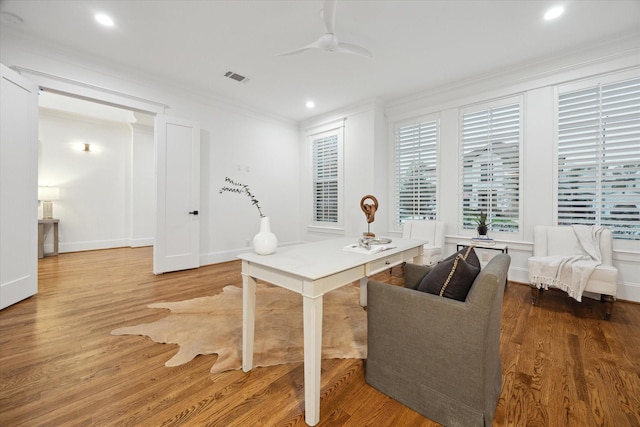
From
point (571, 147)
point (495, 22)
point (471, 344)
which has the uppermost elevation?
point (495, 22)

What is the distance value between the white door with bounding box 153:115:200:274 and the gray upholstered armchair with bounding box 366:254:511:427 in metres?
3.60

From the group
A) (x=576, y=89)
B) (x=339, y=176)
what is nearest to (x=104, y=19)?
(x=339, y=176)

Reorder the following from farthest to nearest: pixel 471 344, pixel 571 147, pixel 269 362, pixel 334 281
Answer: pixel 571 147
pixel 269 362
pixel 334 281
pixel 471 344

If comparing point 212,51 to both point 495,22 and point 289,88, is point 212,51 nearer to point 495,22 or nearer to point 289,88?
point 289,88

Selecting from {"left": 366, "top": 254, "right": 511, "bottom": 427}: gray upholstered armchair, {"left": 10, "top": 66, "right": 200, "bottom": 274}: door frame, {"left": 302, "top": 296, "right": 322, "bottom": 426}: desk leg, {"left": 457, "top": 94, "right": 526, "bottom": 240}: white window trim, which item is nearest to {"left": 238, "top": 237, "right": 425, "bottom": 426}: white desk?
{"left": 302, "top": 296, "right": 322, "bottom": 426}: desk leg

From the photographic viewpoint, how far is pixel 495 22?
271 centimetres

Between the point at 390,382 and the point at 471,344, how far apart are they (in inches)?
21.6

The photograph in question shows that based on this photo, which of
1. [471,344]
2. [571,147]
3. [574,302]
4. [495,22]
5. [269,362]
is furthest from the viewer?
[571,147]

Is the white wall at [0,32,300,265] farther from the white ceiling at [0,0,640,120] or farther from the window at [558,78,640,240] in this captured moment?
the window at [558,78,640,240]

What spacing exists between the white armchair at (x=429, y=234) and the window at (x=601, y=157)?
141cm

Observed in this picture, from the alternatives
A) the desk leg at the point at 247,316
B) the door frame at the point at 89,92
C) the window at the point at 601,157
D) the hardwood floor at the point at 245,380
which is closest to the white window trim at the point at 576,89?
the window at the point at 601,157

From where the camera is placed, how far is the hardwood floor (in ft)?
4.41

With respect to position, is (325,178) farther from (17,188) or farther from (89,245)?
(89,245)

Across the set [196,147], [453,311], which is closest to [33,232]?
[196,147]
